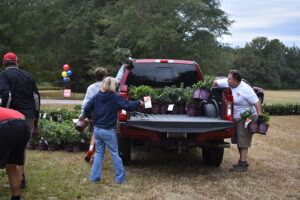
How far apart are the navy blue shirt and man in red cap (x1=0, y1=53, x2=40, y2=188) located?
0.96 meters

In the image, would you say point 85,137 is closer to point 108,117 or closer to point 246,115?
point 108,117

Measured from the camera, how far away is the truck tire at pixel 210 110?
6.14 meters

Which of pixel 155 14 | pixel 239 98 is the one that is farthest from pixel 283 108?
pixel 239 98

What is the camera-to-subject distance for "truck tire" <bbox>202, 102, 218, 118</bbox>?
20.1 feet

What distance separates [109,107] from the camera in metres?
5.20

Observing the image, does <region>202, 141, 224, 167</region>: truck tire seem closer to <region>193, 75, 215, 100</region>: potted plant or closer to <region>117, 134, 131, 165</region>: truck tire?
<region>193, 75, 215, 100</region>: potted plant

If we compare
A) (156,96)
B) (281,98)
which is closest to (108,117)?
(156,96)

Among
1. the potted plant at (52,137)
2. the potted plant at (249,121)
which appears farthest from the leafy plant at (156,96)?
the potted plant at (52,137)

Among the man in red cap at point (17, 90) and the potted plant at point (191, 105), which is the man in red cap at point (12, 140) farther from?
the potted plant at point (191, 105)

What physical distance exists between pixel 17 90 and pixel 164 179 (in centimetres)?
270

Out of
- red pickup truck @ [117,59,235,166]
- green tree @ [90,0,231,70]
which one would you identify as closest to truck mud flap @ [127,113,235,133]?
red pickup truck @ [117,59,235,166]

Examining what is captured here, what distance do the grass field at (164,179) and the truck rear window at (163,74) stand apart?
1.65 meters

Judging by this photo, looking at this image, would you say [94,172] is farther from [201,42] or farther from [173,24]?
[201,42]

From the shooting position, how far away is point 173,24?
23250mm
